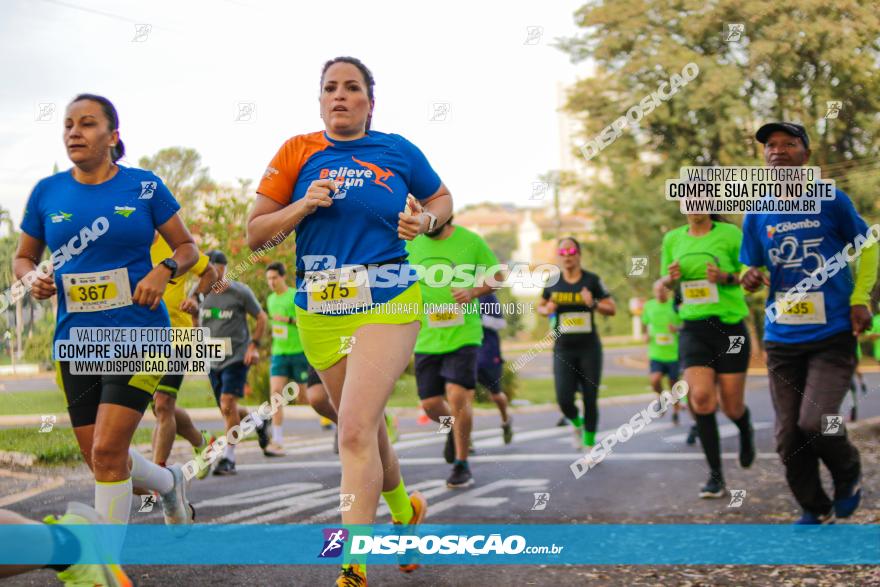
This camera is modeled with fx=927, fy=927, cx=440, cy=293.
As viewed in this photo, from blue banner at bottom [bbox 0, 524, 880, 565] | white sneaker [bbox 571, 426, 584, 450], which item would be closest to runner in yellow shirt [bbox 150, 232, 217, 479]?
blue banner at bottom [bbox 0, 524, 880, 565]

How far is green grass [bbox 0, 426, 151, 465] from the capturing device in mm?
6109

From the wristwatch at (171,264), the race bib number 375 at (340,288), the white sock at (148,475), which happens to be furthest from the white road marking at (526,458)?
the race bib number 375 at (340,288)

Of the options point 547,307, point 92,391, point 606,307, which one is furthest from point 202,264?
point 606,307

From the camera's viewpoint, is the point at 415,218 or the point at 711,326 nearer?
the point at 415,218

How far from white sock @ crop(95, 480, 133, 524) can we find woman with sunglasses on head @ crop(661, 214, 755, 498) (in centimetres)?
408

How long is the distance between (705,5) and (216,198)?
667cm

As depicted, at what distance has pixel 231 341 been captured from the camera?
8234mm

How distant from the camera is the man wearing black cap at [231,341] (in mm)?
8180

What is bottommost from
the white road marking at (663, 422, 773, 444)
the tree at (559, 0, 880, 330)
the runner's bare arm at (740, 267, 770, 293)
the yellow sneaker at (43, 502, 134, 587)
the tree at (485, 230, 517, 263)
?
the white road marking at (663, 422, 773, 444)

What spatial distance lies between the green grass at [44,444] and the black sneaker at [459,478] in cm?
281

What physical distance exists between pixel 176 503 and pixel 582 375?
4730 millimetres

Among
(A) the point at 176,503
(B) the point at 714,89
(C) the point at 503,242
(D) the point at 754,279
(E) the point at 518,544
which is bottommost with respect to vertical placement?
(E) the point at 518,544

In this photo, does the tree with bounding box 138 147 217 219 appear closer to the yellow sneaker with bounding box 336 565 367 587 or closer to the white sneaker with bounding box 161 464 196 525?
the white sneaker with bounding box 161 464 196 525

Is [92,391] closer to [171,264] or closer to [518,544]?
[171,264]
